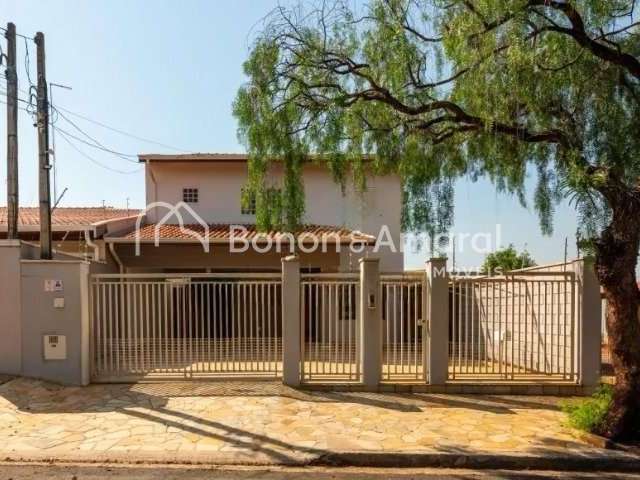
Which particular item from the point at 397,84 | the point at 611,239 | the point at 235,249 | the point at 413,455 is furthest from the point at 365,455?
the point at 235,249

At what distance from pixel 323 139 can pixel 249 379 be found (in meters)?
4.30

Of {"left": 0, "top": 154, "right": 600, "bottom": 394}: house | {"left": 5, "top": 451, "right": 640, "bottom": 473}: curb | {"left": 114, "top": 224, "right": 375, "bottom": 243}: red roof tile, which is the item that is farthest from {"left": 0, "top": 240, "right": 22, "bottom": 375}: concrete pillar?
{"left": 114, "top": 224, "right": 375, "bottom": 243}: red roof tile

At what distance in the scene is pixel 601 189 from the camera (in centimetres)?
574

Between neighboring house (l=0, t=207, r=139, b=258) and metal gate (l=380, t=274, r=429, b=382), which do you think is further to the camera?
neighboring house (l=0, t=207, r=139, b=258)

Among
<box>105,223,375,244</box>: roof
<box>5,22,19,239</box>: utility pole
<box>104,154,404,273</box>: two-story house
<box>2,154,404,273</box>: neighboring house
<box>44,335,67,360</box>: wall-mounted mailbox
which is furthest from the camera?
<box>104,154,404,273</box>: two-story house

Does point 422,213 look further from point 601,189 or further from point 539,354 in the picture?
point 539,354

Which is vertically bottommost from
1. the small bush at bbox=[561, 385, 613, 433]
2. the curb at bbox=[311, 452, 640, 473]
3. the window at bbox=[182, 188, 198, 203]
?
the curb at bbox=[311, 452, 640, 473]

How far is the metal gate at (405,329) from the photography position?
8242mm

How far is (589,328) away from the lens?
800cm

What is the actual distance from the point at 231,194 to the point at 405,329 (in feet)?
29.6

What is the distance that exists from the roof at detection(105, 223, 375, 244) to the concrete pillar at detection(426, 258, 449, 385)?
5.12m

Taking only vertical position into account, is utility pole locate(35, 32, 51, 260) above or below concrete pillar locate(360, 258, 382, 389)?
above

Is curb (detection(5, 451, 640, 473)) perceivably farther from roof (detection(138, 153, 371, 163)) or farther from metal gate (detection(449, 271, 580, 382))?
roof (detection(138, 153, 371, 163))

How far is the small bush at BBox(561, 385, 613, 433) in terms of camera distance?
20.0 feet
